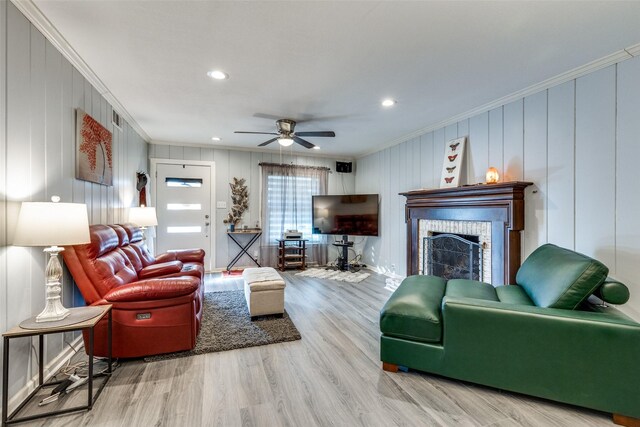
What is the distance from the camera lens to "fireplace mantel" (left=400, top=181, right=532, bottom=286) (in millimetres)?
2861

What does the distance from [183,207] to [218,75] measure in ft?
10.6

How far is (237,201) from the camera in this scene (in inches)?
213

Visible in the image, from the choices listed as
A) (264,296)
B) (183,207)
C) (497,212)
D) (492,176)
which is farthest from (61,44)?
(497,212)

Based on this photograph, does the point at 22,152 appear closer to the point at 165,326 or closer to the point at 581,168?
the point at 165,326

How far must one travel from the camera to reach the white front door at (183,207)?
5.01 m

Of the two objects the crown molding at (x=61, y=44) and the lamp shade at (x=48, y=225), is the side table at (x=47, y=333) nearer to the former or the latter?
the lamp shade at (x=48, y=225)

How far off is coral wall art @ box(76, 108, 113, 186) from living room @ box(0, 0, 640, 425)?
0.26ft

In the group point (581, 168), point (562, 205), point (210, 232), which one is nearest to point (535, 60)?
point (581, 168)

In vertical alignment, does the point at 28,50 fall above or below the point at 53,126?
above

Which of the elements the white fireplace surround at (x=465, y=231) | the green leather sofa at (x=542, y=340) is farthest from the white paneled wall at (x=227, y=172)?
the green leather sofa at (x=542, y=340)

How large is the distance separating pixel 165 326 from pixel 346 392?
58.8 inches

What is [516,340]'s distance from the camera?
1719 mm

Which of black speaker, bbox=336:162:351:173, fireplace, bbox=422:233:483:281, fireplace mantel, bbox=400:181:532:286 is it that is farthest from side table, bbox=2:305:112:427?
black speaker, bbox=336:162:351:173

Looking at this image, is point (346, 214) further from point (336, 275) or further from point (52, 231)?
point (52, 231)
